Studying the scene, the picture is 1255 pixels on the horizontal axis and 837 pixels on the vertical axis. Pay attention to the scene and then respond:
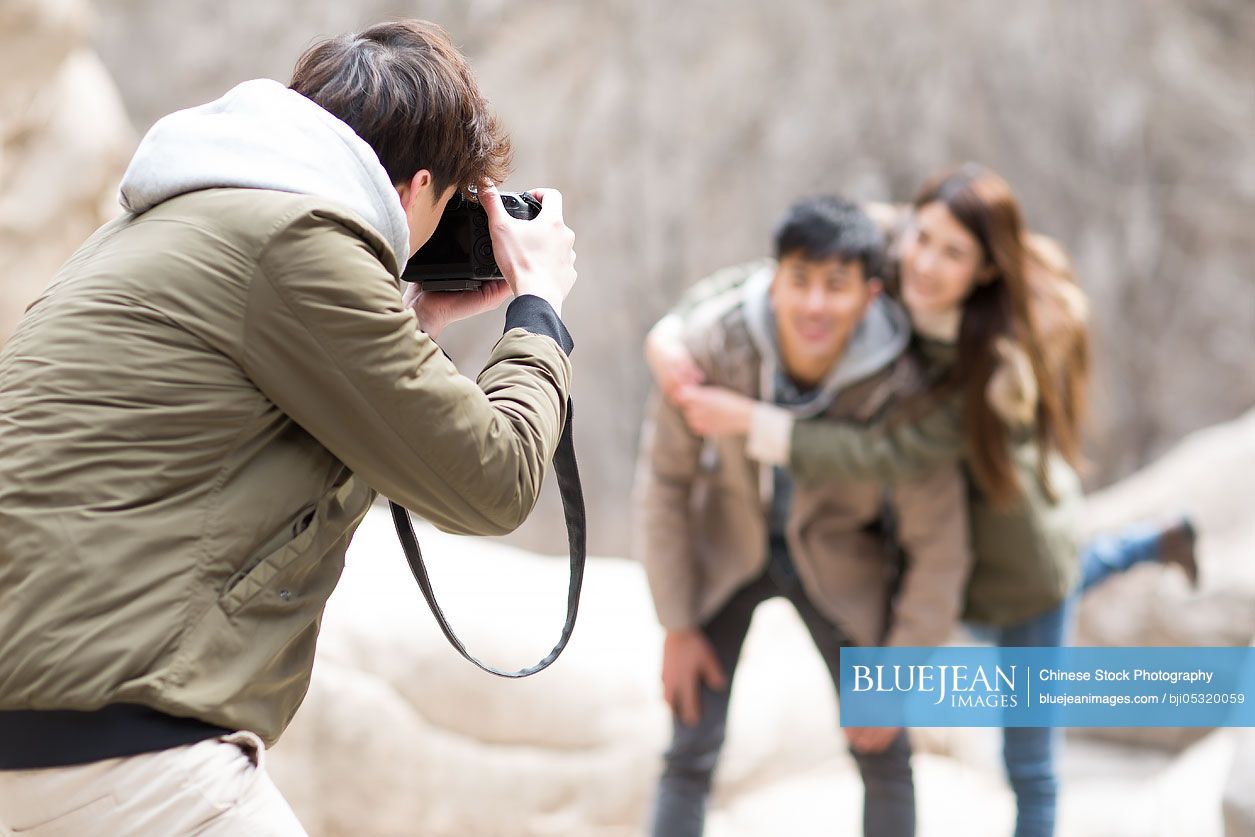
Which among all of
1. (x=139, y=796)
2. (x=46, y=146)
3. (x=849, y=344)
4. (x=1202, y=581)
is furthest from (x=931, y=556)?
(x=46, y=146)

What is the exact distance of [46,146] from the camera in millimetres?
3533

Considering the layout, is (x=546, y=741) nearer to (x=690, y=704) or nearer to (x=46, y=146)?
(x=690, y=704)

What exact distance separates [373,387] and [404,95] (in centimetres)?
26

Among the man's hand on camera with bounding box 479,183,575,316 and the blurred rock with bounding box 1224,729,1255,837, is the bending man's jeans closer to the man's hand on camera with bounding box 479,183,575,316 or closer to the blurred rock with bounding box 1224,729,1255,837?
the blurred rock with bounding box 1224,729,1255,837

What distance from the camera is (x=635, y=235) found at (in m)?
5.57

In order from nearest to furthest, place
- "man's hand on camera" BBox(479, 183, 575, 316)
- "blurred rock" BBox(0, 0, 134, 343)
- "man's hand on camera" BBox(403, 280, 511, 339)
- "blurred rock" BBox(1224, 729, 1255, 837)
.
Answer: "man's hand on camera" BBox(479, 183, 575, 316) → "man's hand on camera" BBox(403, 280, 511, 339) → "blurred rock" BBox(1224, 729, 1255, 837) → "blurred rock" BBox(0, 0, 134, 343)

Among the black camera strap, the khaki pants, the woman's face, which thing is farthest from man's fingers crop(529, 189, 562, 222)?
the woman's face

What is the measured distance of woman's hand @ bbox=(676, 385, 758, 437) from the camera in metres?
2.17

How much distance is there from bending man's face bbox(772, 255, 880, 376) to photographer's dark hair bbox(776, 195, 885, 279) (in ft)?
0.04

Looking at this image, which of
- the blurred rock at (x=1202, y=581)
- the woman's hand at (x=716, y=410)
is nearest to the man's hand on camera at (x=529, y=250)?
the woman's hand at (x=716, y=410)

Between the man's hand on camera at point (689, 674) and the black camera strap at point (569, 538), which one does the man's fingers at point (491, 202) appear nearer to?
the black camera strap at point (569, 538)

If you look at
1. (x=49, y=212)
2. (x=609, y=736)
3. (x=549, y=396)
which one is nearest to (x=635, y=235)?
(x=49, y=212)

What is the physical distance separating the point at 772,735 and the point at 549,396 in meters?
2.19

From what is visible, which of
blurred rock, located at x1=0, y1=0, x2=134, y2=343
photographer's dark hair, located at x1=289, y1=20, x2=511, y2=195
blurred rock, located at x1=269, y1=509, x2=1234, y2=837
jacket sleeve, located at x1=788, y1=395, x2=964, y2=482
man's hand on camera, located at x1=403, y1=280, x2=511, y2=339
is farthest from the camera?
blurred rock, located at x1=0, y1=0, x2=134, y2=343
